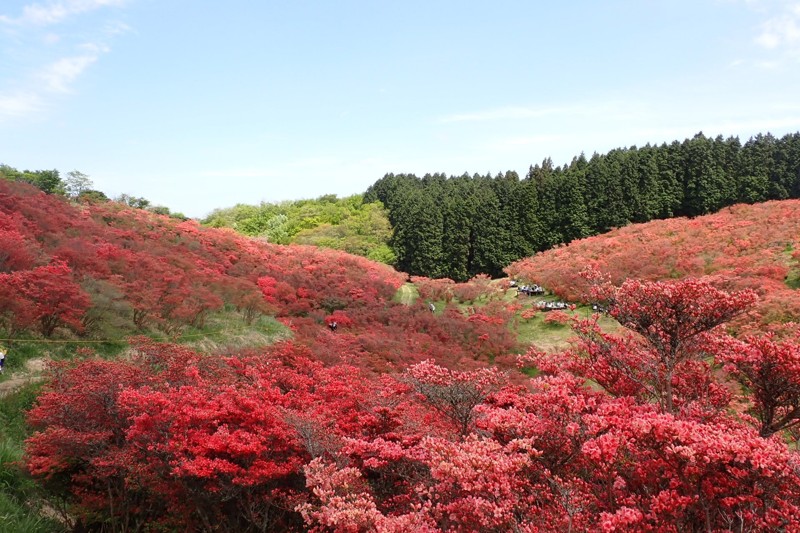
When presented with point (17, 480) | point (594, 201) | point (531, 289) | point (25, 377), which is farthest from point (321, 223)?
point (17, 480)

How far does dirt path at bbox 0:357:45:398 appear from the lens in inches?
444

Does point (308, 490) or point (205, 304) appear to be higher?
point (205, 304)

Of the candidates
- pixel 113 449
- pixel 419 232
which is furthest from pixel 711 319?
pixel 419 232

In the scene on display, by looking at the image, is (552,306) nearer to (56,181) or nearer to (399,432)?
(399,432)

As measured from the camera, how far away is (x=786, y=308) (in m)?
17.1

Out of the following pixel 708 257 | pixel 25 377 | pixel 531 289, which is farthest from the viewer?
pixel 531 289

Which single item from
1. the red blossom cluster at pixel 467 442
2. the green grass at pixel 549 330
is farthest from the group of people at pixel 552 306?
the red blossom cluster at pixel 467 442

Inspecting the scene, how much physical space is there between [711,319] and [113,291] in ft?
51.0

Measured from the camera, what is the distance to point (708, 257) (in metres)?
26.2

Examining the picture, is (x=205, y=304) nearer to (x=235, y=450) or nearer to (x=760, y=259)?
(x=235, y=450)

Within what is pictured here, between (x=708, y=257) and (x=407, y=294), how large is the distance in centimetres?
1740

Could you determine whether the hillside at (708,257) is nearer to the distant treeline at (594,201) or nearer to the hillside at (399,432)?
the distant treeline at (594,201)

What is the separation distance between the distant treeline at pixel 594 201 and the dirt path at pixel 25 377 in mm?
32988

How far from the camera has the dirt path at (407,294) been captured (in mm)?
30969
